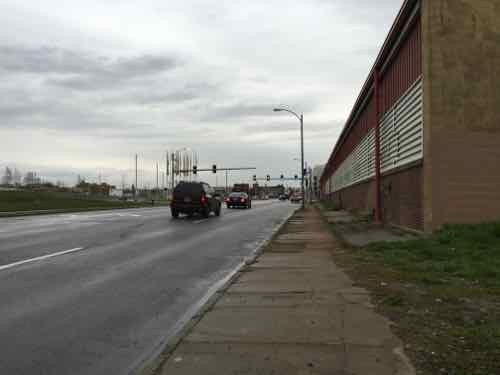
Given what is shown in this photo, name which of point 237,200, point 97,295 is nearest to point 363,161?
point 237,200

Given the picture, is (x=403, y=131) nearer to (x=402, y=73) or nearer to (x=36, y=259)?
(x=402, y=73)

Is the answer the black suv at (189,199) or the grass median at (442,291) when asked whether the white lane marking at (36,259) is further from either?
the black suv at (189,199)

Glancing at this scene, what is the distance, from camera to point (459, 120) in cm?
1360

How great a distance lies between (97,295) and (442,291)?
4753 mm

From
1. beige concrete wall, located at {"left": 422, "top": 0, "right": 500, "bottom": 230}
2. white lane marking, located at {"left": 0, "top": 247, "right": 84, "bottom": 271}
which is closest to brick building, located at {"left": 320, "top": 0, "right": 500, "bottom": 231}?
beige concrete wall, located at {"left": 422, "top": 0, "right": 500, "bottom": 230}

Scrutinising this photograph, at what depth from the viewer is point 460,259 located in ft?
32.9

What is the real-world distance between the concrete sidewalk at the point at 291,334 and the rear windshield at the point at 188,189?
20390mm

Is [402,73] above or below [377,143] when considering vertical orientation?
above

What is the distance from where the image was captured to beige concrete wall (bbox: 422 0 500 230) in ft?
44.5

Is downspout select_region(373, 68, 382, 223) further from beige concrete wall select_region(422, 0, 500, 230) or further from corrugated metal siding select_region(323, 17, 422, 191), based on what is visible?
beige concrete wall select_region(422, 0, 500, 230)

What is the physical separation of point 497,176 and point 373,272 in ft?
20.2

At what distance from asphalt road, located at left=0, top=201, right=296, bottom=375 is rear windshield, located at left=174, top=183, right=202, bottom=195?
1319 centimetres

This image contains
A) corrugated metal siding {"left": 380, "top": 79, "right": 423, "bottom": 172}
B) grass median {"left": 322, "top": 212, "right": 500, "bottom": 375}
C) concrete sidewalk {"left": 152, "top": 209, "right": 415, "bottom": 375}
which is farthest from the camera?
corrugated metal siding {"left": 380, "top": 79, "right": 423, "bottom": 172}

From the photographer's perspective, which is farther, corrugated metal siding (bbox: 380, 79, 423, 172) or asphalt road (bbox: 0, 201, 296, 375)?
corrugated metal siding (bbox: 380, 79, 423, 172)
